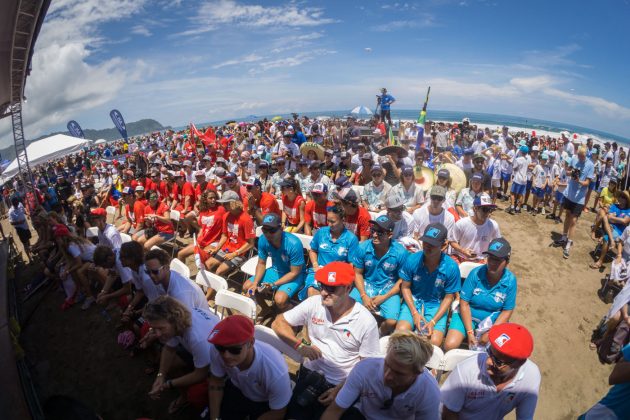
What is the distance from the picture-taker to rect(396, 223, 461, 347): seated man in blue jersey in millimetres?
3542

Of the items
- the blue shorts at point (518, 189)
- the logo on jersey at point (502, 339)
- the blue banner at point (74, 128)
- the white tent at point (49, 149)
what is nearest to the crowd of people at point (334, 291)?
the logo on jersey at point (502, 339)

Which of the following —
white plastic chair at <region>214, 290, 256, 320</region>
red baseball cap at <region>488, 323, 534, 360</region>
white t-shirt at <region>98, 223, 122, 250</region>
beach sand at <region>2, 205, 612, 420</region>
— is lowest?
beach sand at <region>2, 205, 612, 420</region>

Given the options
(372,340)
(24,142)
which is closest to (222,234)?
(372,340)

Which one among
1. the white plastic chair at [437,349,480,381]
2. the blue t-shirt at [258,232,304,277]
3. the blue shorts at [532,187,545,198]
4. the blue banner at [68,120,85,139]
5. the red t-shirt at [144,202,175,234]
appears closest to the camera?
the white plastic chair at [437,349,480,381]

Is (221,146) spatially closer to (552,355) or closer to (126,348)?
(126,348)

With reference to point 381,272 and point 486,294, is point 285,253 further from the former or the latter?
point 486,294

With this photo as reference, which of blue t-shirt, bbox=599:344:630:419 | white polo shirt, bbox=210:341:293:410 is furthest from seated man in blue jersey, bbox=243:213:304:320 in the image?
blue t-shirt, bbox=599:344:630:419

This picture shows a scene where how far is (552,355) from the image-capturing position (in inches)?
163

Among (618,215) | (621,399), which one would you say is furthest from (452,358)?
(618,215)

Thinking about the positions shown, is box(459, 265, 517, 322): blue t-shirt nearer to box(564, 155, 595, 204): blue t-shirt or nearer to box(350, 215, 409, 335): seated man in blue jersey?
box(350, 215, 409, 335): seated man in blue jersey

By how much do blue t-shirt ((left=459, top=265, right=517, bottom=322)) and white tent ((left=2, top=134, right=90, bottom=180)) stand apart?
57.4 ft

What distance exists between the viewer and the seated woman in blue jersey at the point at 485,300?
334 cm

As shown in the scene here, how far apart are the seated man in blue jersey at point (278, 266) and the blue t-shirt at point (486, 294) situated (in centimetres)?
225

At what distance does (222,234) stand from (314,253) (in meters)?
2.22
